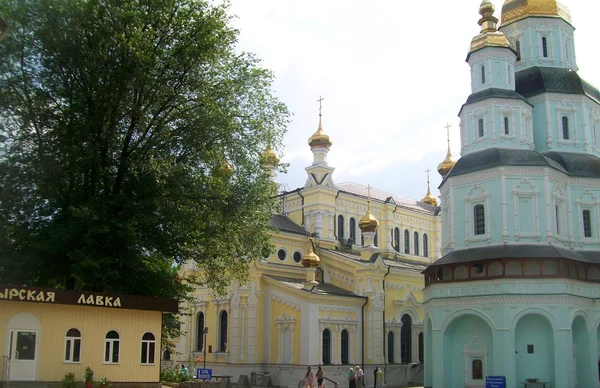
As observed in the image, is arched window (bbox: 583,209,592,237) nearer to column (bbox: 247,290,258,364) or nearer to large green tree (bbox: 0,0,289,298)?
column (bbox: 247,290,258,364)

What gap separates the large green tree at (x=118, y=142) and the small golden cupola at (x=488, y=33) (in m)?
16.7

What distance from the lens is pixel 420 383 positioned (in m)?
40.0

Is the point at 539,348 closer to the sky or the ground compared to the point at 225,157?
closer to the ground

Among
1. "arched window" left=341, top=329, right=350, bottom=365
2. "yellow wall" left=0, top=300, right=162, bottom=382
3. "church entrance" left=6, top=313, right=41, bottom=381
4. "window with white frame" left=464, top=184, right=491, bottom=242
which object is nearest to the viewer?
"church entrance" left=6, top=313, right=41, bottom=381

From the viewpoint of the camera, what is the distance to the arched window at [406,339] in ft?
136

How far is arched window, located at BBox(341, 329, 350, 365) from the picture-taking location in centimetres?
3759

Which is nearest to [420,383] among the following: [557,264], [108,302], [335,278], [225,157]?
[335,278]

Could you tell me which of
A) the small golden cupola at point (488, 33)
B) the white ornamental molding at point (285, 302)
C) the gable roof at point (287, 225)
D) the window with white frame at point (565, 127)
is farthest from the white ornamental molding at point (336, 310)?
the small golden cupola at point (488, 33)

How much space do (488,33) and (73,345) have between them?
1068 inches

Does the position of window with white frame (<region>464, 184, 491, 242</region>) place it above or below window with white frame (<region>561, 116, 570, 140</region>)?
below

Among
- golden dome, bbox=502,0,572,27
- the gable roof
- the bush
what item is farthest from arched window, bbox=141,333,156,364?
golden dome, bbox=502,0,572,27

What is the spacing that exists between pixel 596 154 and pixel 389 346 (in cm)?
1662

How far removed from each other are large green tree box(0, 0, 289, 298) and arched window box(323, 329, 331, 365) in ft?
48.3

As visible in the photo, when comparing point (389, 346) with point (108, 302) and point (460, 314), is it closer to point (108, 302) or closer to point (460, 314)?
point (460, 314)
